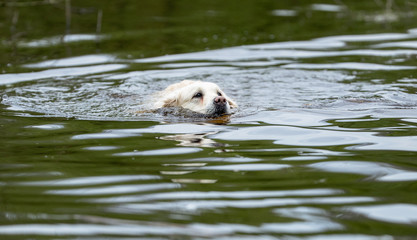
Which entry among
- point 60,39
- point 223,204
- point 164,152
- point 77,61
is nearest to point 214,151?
point 164,152

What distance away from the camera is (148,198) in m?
4.37

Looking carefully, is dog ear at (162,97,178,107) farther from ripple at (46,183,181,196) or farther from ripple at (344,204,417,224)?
ripple at (344,204,417,224)

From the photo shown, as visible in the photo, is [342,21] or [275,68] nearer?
[275,68]

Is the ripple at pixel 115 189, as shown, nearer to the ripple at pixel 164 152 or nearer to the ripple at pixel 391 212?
the ripple at pixel 164 152

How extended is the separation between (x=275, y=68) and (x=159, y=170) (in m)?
5.99

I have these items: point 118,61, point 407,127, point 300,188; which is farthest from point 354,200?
point 118,61

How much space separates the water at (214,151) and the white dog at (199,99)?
0.24 m

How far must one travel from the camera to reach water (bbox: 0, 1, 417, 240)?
387 cm

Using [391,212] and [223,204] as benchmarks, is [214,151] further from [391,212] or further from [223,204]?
[391,212]

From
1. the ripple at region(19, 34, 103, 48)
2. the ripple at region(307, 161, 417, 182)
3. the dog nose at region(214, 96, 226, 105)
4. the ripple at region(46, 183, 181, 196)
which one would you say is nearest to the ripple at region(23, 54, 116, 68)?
the ripple at region(19, 34, 103, 48)

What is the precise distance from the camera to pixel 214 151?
5.76 m

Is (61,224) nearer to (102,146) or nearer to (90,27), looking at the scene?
(102,146)

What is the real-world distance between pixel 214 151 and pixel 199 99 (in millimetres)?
2636

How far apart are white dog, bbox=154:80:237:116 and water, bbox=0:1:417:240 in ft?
0.78
